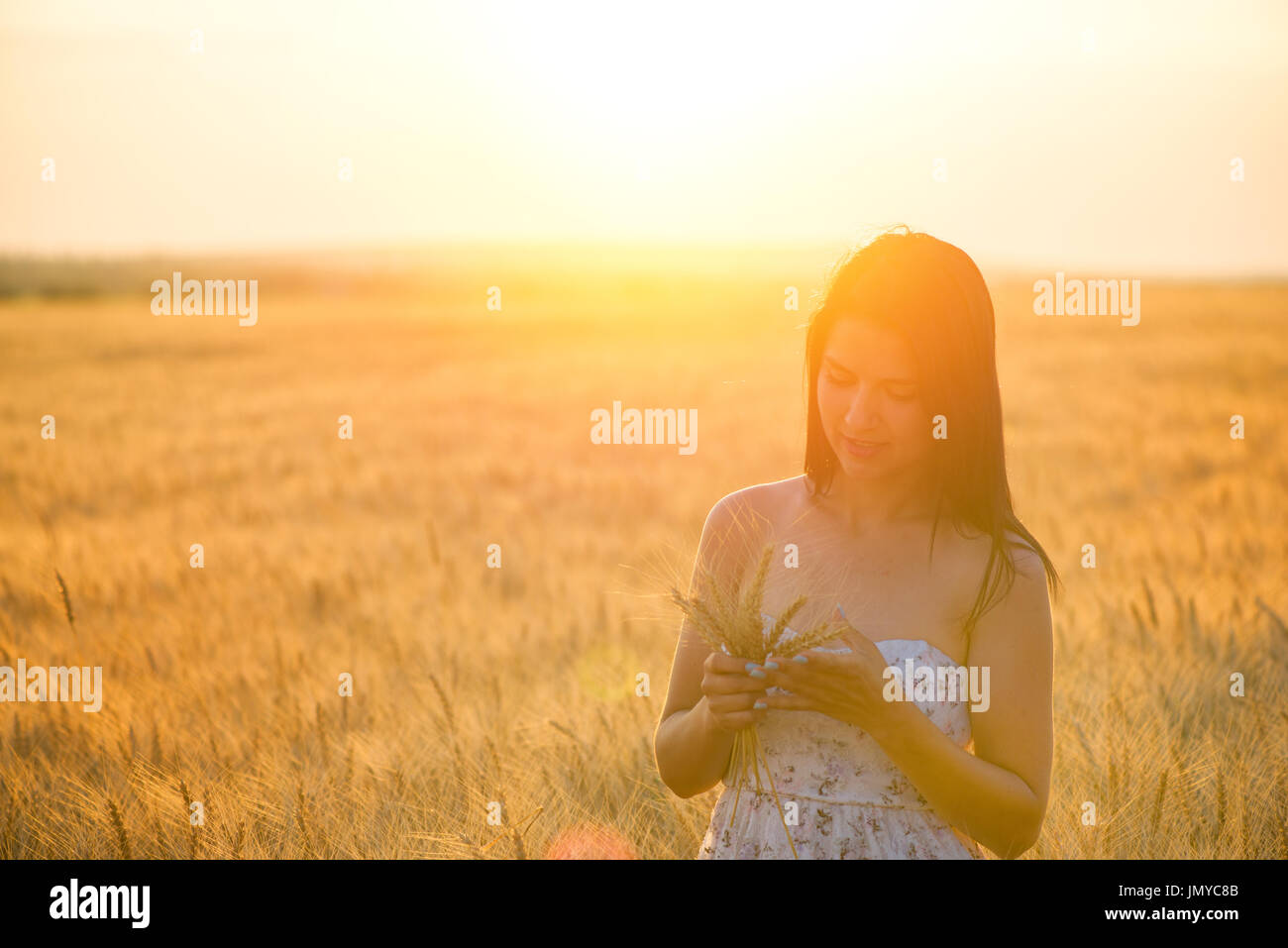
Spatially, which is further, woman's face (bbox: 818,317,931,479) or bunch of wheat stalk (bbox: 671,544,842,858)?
woman's face (bbox: 818,317,931,479)

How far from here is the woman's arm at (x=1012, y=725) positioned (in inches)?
78.2

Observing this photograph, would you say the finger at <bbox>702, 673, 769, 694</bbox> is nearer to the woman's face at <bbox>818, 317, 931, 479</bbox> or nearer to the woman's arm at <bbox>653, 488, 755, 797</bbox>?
the woman's arm at <bbox>653, 488, 755, 797</bbox>

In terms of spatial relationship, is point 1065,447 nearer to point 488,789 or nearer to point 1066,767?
point 1066,767

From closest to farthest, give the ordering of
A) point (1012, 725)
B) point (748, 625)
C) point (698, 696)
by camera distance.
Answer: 1. point (748, 625)
2. point (1012, 725)
3. point (698, 696)

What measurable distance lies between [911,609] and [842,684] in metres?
0.34

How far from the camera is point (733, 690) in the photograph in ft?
6.05

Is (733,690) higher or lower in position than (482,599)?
higher

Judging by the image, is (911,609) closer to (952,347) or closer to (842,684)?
(842,684)

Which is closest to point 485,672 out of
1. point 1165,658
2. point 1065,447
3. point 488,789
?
point 488,789

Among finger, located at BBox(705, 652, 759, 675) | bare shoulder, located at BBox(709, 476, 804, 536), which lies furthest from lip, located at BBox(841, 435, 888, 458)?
finger, located at BBox(705, 652, 759, 675)

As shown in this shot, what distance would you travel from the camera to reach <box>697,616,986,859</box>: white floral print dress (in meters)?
2.06

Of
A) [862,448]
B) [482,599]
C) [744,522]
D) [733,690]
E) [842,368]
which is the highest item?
[842,368]

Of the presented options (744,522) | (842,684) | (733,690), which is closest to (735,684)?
(733,690)

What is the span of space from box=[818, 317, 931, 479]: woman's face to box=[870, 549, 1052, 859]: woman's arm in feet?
1.02
